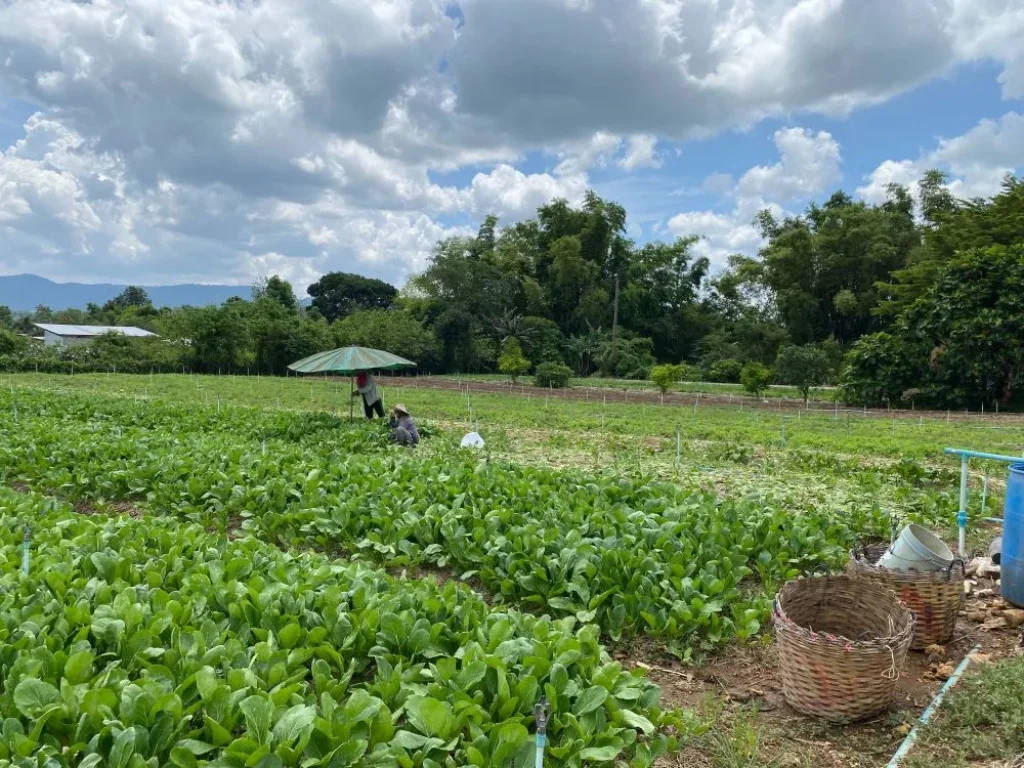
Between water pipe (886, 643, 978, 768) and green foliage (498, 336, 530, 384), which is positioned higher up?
green foliage (498, 336, 530, 384)

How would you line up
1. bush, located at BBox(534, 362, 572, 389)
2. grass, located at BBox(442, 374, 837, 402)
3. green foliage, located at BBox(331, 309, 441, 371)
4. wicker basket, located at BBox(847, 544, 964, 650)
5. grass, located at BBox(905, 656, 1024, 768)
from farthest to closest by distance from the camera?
1. green foliage, located at BBox(331, 309, 441, 371)
2. bush, located at BBox(534, 362, 572, 389)
3. grass, located at BBox(442, 374, 837, 402)
4. wicker basket, located at BBox(847, 544, 964, 650)
5. grass, located at BBox(905, 656, 1024, 768)

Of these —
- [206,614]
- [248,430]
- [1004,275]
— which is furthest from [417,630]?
[1004,275]

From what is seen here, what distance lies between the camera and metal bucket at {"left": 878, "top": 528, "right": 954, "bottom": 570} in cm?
419

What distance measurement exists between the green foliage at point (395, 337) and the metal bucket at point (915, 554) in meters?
37.2

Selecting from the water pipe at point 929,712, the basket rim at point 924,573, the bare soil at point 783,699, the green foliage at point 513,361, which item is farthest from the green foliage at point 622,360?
the water pipe at point 929,712

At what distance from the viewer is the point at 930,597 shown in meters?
4.04

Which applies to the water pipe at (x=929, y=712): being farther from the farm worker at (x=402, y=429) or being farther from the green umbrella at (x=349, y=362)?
the green umbrella at (x=349, y=362)

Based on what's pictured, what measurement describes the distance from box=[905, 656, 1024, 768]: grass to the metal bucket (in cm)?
80

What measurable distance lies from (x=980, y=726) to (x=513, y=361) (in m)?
31.6

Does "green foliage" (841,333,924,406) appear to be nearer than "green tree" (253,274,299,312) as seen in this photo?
Yes

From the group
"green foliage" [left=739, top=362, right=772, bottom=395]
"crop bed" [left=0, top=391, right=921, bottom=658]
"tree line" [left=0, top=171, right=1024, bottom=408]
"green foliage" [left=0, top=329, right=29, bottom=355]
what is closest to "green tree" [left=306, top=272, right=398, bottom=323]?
"tree line" [left=0, top=171, right=1024, bottom=408]

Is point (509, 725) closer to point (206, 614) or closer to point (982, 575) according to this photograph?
point (206, 614)

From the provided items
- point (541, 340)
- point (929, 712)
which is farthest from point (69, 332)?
point (929, 712)

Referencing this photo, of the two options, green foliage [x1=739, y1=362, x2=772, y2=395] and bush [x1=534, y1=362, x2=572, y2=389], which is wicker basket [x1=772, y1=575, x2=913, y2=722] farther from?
bush [x1=534, y1=362, x2=572, y2=389]
